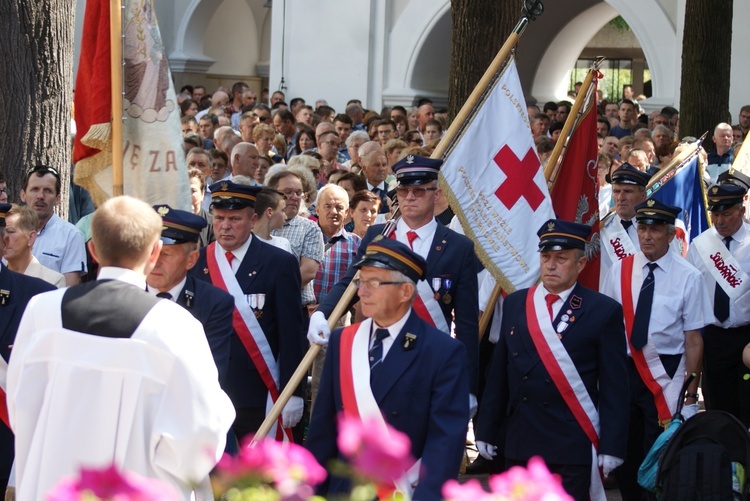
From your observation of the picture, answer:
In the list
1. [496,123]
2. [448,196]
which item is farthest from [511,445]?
[496,123]

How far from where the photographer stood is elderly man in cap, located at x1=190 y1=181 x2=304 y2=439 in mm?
6598

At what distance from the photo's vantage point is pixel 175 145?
6340 mm

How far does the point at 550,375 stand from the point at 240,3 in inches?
1120

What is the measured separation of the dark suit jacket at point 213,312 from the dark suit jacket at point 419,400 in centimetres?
95

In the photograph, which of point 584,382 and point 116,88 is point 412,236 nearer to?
point 584,382

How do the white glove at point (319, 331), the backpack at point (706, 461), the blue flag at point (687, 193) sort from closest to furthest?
the backpack at point (706, 461) → the white glove at point (319, 331) → the blue flag at point (687, 193)

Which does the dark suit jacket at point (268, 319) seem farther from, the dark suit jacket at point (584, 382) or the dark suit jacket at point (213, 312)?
the dark suit jacket at point (584, 382)

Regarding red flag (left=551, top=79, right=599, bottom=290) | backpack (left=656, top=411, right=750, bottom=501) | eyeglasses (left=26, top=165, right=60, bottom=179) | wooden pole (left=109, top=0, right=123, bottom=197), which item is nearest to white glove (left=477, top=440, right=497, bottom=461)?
backpack (left=656, top=411, right=750, bottom=501)

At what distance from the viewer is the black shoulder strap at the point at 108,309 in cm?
389

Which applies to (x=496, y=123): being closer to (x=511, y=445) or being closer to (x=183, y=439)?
(x=511, y=445)

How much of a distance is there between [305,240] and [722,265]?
2.76m

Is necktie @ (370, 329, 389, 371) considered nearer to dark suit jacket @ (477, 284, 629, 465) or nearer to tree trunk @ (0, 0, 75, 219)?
dark suit jacket @ (477, 284, 629, 465)

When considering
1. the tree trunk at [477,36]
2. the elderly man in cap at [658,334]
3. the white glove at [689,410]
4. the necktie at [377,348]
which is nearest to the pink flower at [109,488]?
the necktie at [377,348]

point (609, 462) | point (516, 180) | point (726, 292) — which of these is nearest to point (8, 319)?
point (609, 462)
